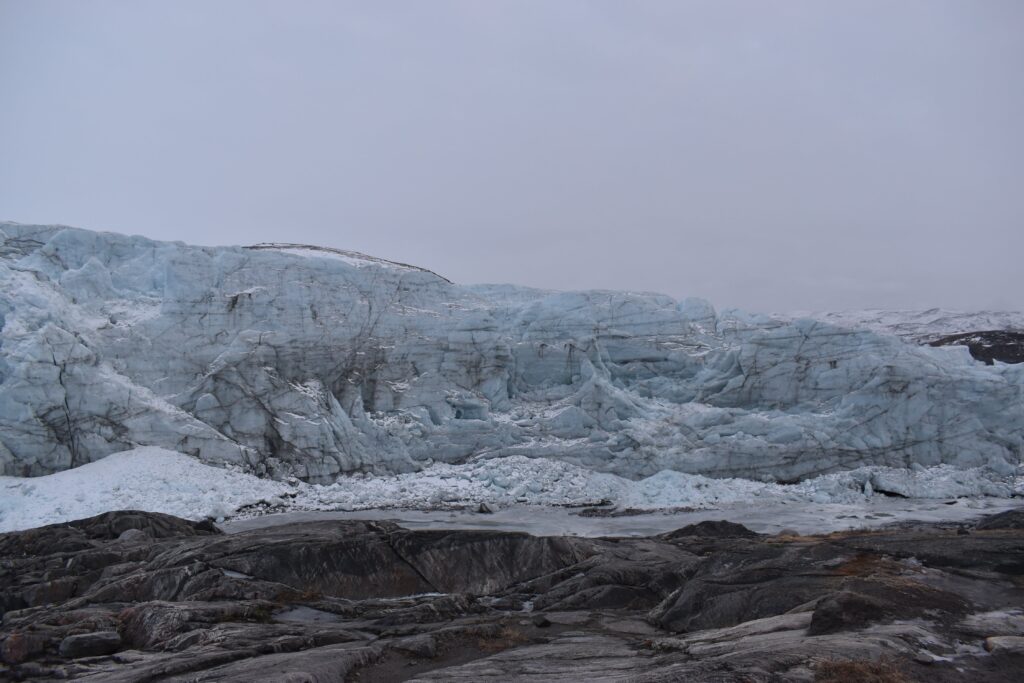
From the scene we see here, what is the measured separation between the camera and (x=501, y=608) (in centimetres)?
1256

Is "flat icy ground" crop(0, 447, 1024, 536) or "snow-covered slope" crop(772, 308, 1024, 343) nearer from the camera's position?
"flat icy ground" crop(0, 447, 1024, 536)

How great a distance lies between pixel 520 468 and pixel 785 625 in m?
24.0

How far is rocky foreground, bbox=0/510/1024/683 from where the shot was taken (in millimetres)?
7312

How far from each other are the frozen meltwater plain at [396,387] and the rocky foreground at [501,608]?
41.1ft

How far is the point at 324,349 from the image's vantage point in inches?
1405

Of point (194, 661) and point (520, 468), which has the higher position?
point (194, 661)

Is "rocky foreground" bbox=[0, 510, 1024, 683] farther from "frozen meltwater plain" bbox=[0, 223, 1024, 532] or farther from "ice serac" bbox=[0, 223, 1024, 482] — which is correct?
"frozen meltwater plain" bbox=[0, 223, 1024, 532]

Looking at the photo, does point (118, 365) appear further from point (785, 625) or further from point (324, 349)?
point (785, 625)

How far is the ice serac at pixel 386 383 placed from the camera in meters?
29.1

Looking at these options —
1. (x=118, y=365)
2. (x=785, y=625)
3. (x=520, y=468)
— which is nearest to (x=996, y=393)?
(x=520, y=468)

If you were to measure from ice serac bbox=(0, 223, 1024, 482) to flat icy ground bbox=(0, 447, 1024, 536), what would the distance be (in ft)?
4.87

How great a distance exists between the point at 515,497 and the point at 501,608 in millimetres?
16924

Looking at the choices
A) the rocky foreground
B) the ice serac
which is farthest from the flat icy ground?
the rocky foreground

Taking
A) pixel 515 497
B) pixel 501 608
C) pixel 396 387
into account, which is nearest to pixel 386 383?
pixel 396 387
